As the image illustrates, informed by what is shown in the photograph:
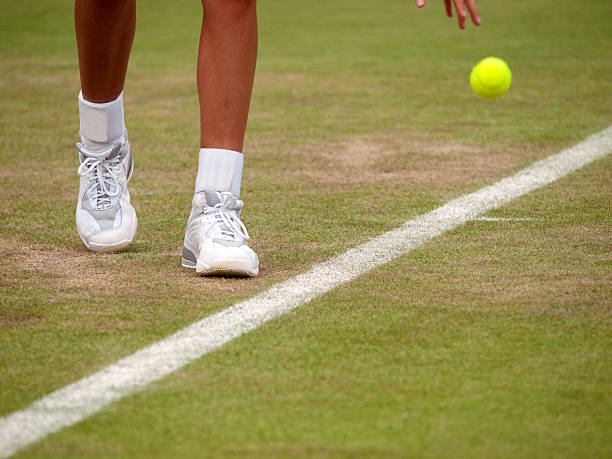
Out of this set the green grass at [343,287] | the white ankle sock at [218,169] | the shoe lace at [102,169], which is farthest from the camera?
the shoe lace at [102,169]

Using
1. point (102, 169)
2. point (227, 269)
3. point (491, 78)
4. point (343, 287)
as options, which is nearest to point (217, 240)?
point (227, 269)

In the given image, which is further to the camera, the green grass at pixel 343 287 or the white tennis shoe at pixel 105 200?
the white tennis shoe at pixel 105 200

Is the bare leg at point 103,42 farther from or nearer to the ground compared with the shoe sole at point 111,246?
farther from the ground

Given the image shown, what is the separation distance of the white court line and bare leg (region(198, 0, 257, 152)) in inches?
18.1

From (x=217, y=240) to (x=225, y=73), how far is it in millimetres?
491

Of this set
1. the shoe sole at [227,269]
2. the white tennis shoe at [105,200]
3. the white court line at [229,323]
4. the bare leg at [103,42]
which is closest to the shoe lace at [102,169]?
the white tennis shoe at [105,200]

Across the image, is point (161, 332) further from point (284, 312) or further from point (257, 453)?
point (257, 453)

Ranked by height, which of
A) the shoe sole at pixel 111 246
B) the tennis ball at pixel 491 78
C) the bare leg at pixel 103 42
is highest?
the bare leg at pixel 103 42

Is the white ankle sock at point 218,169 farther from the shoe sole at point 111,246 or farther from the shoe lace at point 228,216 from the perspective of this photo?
the shoe sole at point 111,246

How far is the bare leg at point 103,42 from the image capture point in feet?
10.0

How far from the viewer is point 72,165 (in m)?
4.24

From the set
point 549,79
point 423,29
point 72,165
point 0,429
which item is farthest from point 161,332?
point 423,29

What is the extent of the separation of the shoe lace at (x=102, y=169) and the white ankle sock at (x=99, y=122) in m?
0.03

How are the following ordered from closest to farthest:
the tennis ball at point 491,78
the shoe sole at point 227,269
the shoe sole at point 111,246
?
the shoe sole at point 227,269 → the shoe sole at point 111,246 → the tennis ball at point 491,78
